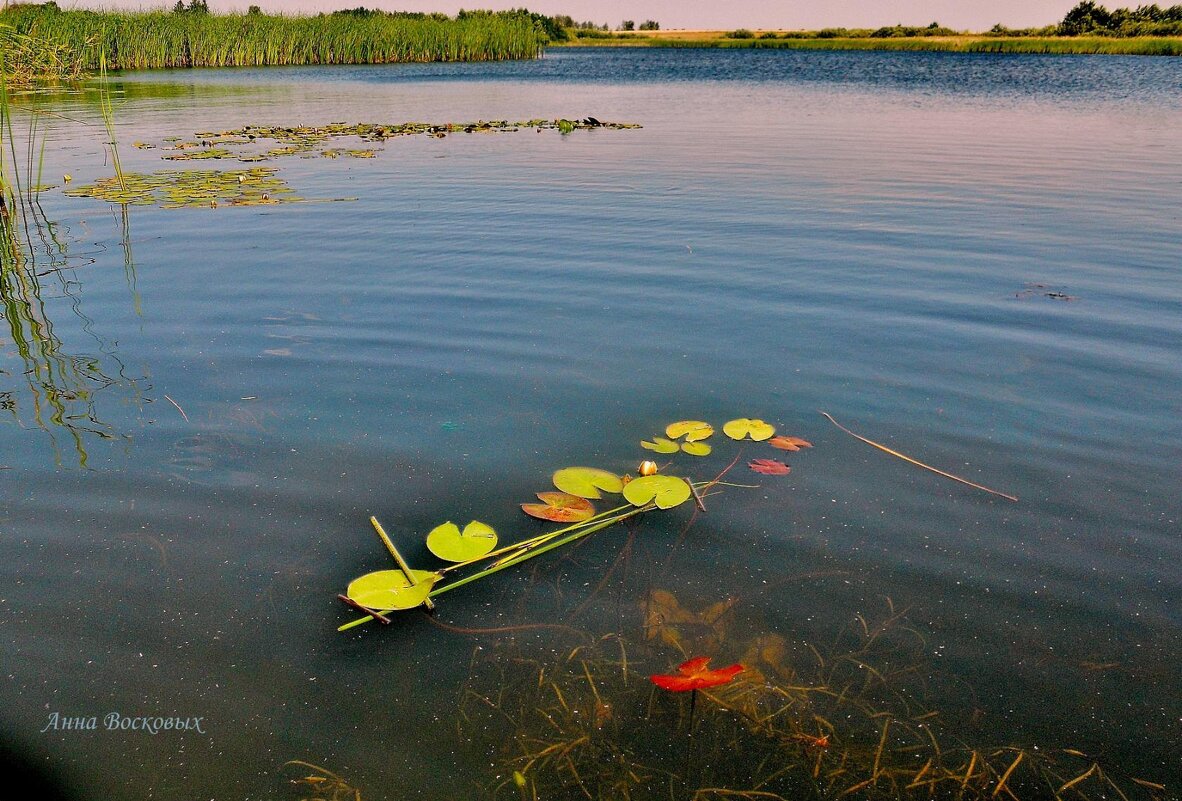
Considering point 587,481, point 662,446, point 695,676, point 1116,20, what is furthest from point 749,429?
point 1116,20

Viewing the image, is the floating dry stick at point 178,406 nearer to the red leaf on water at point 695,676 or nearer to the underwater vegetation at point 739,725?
the underwater vegetation at point 739,725

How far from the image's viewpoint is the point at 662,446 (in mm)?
2715

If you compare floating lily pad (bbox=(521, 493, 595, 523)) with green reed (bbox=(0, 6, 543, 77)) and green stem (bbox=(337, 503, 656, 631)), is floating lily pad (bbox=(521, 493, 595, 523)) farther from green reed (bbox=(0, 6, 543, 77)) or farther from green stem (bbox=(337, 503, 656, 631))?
green reed (bbox=(0, 6, 543, 77))

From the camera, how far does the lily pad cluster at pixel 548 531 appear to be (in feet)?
6.40

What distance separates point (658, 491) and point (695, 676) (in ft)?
2.68

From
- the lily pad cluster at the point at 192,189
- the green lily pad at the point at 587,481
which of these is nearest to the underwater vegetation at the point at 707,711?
the green lily pad at the point at 587,481

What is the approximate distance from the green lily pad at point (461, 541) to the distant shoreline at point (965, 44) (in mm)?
45356

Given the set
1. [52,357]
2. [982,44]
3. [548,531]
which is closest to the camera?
[548,531]

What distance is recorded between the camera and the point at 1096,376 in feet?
10.8

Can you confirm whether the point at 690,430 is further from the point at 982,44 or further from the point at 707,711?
the point at 982,44

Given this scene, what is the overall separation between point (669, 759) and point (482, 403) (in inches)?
72.4

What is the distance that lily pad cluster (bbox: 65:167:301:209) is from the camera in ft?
23.6

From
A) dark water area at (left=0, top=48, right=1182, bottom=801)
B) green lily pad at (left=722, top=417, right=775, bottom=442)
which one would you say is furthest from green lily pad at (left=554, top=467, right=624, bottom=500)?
green lily pad at (left=722, top=417, right=775, bottom=442)

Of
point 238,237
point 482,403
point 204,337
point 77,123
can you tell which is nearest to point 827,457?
point 482,403
